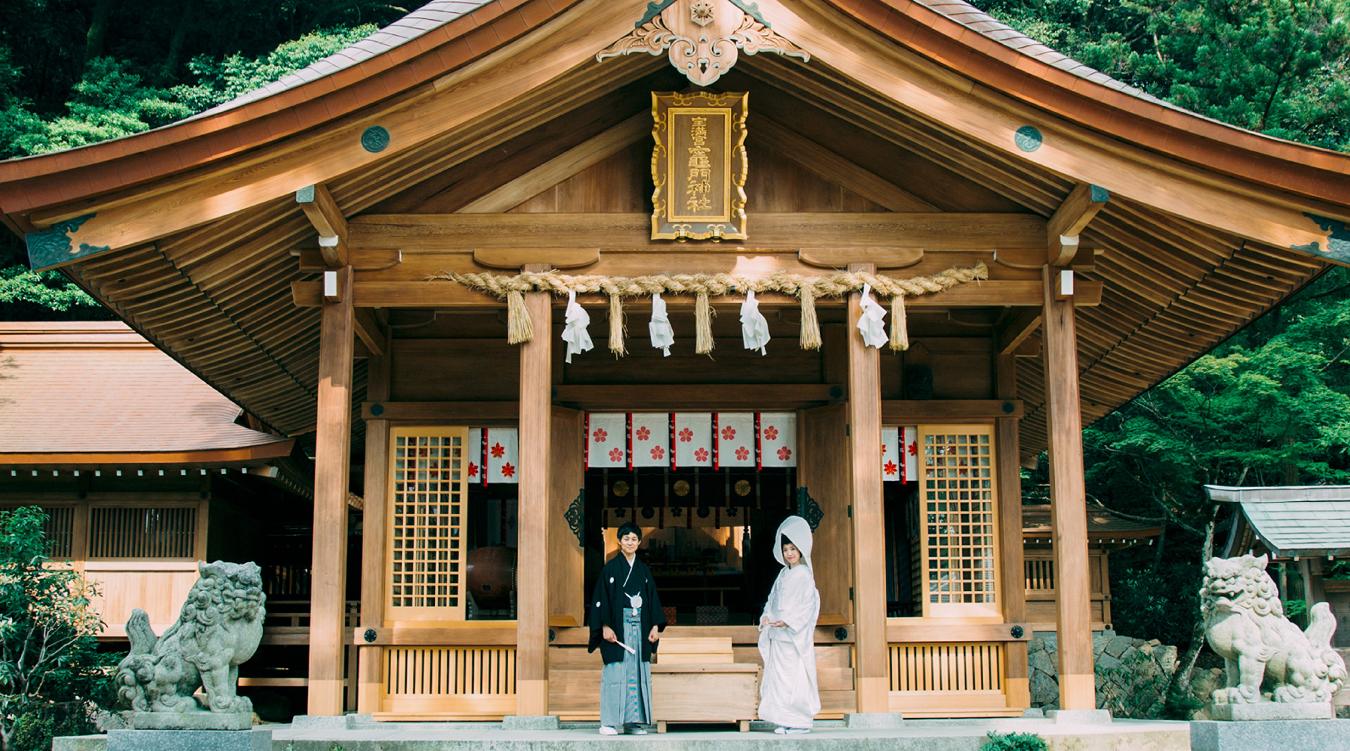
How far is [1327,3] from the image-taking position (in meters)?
22.6

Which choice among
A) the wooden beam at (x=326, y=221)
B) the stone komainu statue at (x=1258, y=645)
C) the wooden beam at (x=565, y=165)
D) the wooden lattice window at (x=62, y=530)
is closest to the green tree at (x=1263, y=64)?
the wooden beam at (x=565, y=165)

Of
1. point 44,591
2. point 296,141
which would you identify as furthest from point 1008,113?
point 44,591

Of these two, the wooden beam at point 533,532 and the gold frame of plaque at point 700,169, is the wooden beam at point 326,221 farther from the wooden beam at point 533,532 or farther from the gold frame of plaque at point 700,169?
the gold frame of plaque at point 700,169

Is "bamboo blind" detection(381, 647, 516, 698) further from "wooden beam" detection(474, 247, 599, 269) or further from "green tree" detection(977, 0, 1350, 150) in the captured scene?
"green tree" detection(977, 0, 1350, 150)

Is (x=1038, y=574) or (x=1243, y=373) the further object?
(x=1243, y=373)

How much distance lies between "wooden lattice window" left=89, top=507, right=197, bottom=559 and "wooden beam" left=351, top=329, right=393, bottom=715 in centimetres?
542

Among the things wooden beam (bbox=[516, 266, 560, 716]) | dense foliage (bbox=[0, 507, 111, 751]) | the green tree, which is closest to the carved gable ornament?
wooden beam (bbox=[516, 266, 560, 716])

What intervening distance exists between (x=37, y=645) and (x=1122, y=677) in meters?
14.2

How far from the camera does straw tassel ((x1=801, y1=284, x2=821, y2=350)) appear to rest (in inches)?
409

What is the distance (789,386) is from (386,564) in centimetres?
407

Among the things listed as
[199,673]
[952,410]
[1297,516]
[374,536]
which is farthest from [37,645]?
[1297,516]

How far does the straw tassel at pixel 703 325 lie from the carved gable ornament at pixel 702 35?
1.77 metres

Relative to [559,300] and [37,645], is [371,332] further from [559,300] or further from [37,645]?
[37,645]

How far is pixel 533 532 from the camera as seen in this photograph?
33.3 feet
